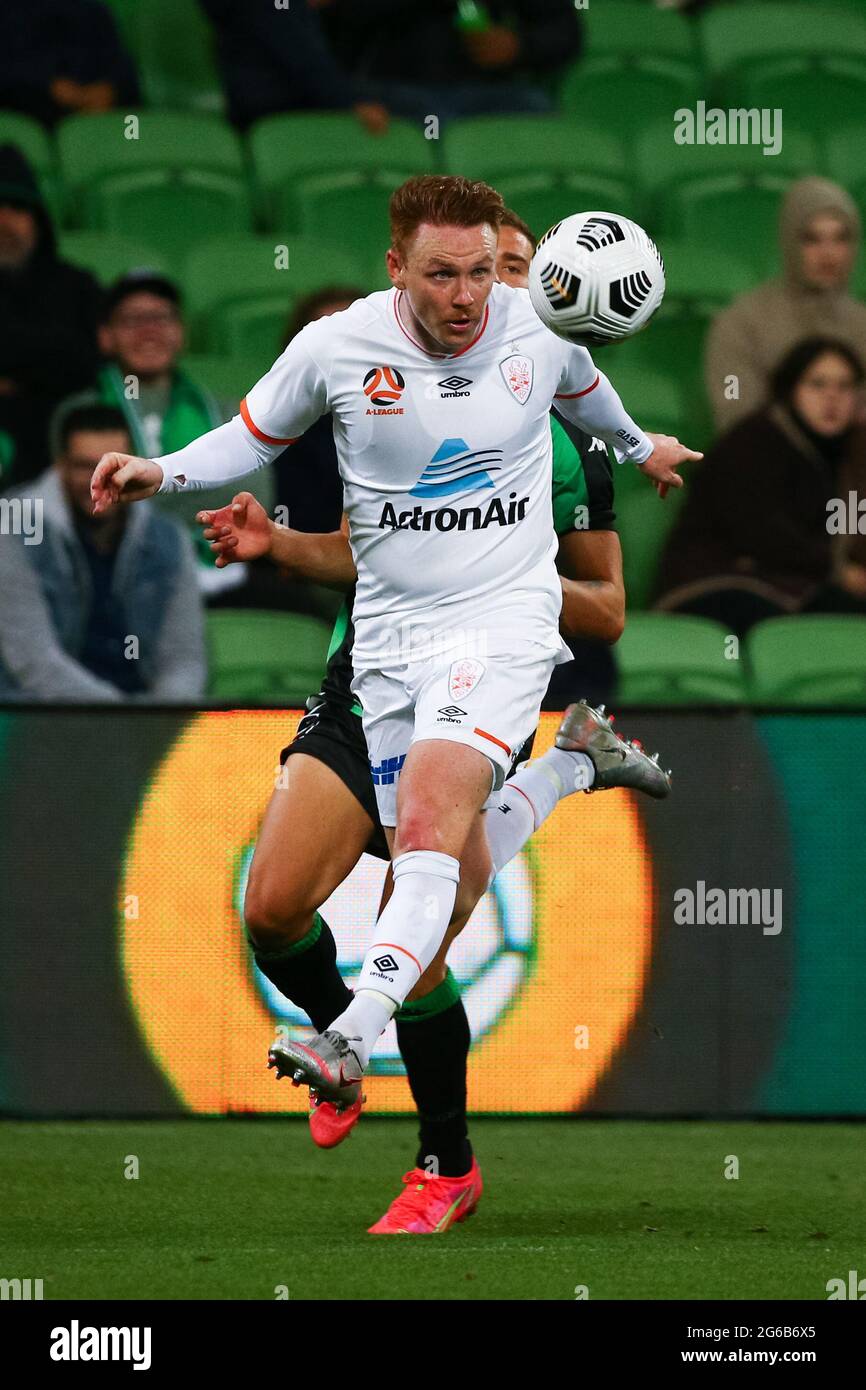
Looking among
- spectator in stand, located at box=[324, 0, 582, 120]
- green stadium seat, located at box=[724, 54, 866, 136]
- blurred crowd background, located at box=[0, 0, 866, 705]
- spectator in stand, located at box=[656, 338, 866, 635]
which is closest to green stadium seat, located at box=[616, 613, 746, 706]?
blurred crowd background, located at box=[0, 0, 866, 705]

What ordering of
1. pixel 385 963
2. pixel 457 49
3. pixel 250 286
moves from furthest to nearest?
1. pixel 457 49
2. pixel 250 286
3. pixel 385 963

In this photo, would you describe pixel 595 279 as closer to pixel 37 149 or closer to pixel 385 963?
pixel 385 963

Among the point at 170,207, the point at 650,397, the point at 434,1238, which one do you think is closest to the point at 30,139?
the point at 170,207

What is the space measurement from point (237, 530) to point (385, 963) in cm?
108

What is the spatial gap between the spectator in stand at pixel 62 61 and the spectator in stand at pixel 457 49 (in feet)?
3.82

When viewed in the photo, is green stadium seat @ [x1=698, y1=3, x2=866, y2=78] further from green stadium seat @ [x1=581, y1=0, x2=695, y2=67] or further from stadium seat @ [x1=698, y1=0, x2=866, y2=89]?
green stadium seat @ [x1=581, y1=0, x2=695, y2=67]

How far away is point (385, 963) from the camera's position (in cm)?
457

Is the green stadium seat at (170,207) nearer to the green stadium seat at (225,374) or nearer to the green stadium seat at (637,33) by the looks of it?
the green stadium seat at (225,374)

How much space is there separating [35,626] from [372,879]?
150 centimetres

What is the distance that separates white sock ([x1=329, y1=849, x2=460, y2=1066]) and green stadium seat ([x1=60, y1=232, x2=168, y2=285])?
5112 millimetres

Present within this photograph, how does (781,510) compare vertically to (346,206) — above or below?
below

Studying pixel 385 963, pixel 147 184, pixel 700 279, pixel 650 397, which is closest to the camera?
pixel 385 963

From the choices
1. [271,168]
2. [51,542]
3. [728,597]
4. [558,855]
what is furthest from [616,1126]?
[271,168]

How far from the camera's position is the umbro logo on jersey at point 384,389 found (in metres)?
4.91
